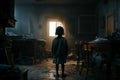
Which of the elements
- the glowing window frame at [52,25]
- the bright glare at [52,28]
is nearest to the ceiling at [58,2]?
the glowing window frame at [52,25]

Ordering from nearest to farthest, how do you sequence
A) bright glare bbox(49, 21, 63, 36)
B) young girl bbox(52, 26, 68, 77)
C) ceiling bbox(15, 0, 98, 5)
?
young girl bbox(52, 26, 68, 77), ceiling bbox(15, 0, 98, 5), bright glare bbox(49, 21, 63, 36)

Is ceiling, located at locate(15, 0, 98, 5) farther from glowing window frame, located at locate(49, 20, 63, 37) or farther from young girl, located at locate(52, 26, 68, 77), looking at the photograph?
young girl, located at locate(52, 26, 68, 77)

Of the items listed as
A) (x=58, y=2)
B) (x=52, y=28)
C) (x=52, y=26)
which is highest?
(x=58, y=2)

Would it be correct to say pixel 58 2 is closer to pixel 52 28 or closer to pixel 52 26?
pixel 52 26

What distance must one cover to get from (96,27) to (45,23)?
3.08m

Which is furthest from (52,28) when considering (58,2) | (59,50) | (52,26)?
(59,50)

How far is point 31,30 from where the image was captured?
11875 millimetres

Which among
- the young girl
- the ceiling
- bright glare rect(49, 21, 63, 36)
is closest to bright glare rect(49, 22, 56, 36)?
bright glare rect(49, 21, 63, 36)

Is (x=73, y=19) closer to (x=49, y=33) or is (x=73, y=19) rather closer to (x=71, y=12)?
(x=71, y=12)

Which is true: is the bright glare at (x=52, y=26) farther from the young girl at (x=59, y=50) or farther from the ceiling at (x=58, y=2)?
the young girl at (x=59, y=50)

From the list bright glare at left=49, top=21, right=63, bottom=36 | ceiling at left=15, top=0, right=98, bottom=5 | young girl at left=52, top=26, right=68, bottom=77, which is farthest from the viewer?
bright glare at left=49, top=21, right=63, bottom=36

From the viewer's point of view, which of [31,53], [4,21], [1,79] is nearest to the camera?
[1,79]

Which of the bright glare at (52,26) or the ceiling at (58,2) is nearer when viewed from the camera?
the ceiling at (58,2)

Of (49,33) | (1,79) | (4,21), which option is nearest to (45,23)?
(49,33)
